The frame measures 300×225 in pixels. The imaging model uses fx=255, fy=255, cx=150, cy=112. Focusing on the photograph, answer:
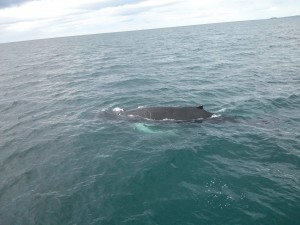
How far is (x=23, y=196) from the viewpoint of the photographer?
14055mm

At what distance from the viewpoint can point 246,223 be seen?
11.0 meters

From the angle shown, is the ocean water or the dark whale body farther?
the dark whale body

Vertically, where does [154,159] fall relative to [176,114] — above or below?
below

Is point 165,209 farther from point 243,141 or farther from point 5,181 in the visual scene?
point 5,181

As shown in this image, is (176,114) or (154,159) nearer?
(154,159)

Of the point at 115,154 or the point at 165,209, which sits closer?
the point at 165,209

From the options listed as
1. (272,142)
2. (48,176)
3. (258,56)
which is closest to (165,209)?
(48,176)

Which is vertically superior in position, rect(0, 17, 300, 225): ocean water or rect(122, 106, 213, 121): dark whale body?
rect(122, 106, 213, 121): dark whale body

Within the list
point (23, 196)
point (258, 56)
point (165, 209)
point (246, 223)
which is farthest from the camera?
point (258, 56)

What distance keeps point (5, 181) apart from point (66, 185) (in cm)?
410

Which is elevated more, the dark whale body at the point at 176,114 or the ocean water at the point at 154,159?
the dark whale body at the point at 176,114

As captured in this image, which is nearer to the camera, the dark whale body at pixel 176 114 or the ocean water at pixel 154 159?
the ocean water at pixel 154 159

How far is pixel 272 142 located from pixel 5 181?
17.4m

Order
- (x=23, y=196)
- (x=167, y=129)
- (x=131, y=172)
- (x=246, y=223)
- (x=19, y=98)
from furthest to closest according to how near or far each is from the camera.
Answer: (x=19, y=98) < (x=167, y=129) < (x=131, y=172) < (x=23, y=196) < (x=246, y=223)
